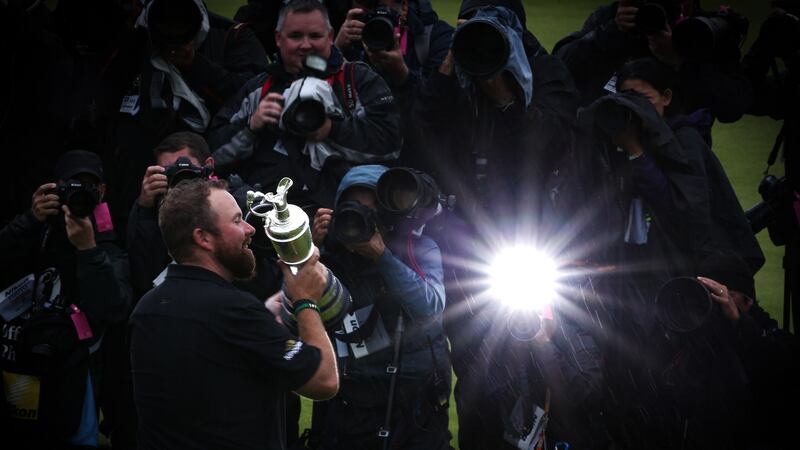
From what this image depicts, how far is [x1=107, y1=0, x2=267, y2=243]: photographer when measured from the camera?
Result: 13.1 ft

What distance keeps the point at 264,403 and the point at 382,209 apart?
0.95 meters

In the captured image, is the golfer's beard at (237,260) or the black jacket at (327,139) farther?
the black jacket at (327,139)

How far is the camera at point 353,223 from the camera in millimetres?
3410

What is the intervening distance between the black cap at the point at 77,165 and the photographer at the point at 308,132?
0.46m

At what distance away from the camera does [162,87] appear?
4.04 m

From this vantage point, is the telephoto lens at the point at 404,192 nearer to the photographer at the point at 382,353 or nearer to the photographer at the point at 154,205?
the photographer at the point at 382,353

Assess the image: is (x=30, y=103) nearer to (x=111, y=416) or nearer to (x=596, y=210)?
(x=111, y=416)

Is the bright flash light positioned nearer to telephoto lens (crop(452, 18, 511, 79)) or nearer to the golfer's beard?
telephoto lens (crop(452, 18, 511, 79))

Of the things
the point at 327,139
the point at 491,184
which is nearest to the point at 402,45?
the point at 327,139

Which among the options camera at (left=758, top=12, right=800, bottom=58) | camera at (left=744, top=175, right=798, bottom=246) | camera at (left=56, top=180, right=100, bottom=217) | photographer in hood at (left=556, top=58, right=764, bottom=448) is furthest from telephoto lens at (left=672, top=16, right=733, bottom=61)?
camera at (left=56, top=180, right=100, bottom=217)

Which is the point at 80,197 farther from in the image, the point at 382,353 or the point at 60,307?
the point at 382,353

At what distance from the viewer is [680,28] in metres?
3.87

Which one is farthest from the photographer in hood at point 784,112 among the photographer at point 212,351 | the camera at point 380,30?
the photographer at point 212,351

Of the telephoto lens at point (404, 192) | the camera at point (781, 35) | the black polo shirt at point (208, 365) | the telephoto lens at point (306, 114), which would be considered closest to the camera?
the black polo shirt at point (208, 365)
